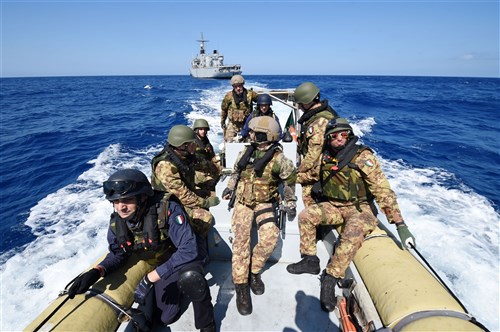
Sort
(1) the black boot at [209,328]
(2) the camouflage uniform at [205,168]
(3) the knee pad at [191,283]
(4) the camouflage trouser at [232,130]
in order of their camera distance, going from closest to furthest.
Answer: (3) the knee pad at [191,283], (1) the black boot at [209,328], (2) the camouflage uniform at [205,168], (4) the camouflage trouser at [232,130]

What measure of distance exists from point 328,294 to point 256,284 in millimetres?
794

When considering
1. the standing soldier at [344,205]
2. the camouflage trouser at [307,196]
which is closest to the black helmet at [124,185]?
the standing soldier at [344,205]

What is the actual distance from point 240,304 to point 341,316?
101cm

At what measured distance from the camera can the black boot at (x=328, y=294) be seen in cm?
278

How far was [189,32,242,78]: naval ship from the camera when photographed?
6356 cm

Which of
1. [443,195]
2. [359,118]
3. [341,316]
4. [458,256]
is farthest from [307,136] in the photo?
[359,118]

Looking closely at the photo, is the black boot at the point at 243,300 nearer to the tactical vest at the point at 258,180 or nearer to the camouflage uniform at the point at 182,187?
the camouflage uniform at the point at 182,187

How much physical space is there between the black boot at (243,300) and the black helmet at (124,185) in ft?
4.85

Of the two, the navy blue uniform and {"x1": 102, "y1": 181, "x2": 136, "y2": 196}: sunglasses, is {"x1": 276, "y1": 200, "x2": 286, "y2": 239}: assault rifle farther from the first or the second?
{"x1": 102, "y1": 181, "x2": 136, "y2": 196}: sunglasses

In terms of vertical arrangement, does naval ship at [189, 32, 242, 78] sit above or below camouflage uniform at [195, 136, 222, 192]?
above

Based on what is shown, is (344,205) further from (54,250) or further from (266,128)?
(54,250)

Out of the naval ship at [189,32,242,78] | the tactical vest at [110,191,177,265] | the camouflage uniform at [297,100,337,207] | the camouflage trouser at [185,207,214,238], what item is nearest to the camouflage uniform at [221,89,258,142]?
the camouflage uniform at [297,100,337,207]

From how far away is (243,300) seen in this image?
2809mm

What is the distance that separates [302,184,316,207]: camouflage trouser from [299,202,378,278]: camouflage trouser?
58cm
